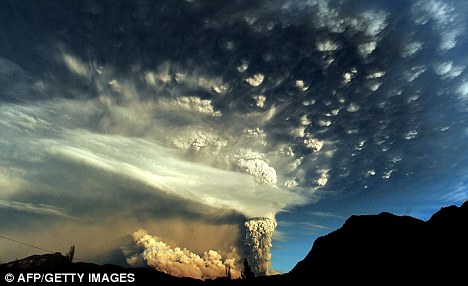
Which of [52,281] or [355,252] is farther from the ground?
[355,252]

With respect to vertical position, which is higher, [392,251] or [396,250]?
[396,250]

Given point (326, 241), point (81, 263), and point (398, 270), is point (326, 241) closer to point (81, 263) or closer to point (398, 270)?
point (398, 270)

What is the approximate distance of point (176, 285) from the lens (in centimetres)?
9138

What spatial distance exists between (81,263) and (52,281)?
3247 centimetres

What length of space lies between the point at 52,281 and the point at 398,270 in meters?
77.3

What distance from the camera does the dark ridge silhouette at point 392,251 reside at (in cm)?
3225

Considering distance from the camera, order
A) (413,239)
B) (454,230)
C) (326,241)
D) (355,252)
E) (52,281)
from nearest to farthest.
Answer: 1. (454,230)
2. (413,239)
3. (355,252)
4. (326,241)
5. (52,281)

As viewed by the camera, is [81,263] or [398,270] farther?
[81,263]

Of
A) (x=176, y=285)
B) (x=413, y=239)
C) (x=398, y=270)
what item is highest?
(x=413, y=239)

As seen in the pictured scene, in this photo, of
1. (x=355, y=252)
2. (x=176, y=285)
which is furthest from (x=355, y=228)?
(x=176, y=285)

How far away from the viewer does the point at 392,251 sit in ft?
122

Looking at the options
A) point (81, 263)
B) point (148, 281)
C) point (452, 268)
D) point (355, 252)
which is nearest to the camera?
point (452, 268)

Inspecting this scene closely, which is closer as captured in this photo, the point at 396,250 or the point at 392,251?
the point at 396,250

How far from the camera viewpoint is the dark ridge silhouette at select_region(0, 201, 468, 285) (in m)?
32.2
